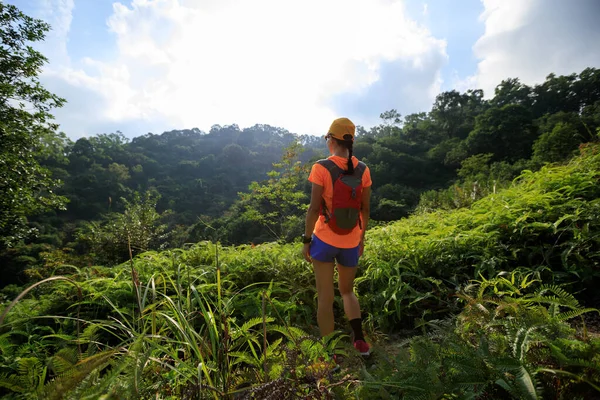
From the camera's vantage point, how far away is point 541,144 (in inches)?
734

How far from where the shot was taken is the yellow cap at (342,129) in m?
2.36

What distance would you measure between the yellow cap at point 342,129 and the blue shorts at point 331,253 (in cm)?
85

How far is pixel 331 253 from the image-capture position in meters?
2.27

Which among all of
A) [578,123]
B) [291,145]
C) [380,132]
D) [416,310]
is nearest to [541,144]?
[578,123]

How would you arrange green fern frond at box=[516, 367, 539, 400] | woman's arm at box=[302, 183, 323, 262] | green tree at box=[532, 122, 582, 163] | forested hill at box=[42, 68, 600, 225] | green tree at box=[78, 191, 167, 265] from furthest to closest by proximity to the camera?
forested hill at box=[42, 68, 600, 225]
green tree at box=[532, 122, 582, 163]
green tree at box=[78, 191, 167, 265]
woman's arm at box=[302, 183, 323, 262]
green fern frond at box=[516, 367, 539, 400]

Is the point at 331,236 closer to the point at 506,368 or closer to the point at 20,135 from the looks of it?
the point at 506,368

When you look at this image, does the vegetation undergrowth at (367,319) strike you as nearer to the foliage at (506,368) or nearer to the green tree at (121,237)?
the foliage at (506,368)

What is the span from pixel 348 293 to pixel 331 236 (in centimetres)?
53

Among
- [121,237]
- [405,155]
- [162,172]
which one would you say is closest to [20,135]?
[121,237]

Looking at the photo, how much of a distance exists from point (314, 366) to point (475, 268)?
253 cm

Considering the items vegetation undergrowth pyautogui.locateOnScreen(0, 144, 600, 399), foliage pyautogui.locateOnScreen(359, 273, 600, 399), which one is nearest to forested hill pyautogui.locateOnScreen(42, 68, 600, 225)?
vegetation undergrowth pyautogui.locateOnScreen(0, 144, 600, 399)

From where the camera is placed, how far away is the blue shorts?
227cm

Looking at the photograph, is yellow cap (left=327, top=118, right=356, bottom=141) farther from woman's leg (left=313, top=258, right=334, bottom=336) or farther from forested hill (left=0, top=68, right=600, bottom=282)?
forested hill (left=0, top=68, right=600, bottom=282)

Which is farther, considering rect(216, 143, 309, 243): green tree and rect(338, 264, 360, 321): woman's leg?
rect(216, 143, 309, 243): green tree
